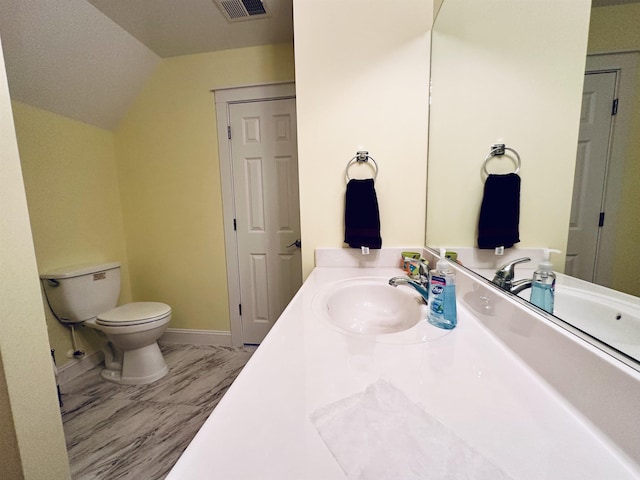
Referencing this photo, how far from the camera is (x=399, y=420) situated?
34cm

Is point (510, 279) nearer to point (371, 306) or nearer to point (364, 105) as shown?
point (371, 306)

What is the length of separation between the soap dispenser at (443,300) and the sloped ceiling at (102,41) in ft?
5.51

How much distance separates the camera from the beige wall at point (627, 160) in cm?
34

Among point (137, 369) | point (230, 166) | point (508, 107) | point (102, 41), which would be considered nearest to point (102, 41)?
point (102, 41)

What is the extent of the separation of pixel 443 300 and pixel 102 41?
226cm

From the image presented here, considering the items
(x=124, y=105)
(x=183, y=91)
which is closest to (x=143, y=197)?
(x=124, y=105)

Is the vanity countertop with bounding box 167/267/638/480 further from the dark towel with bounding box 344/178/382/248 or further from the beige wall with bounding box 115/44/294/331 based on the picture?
the beige wall with bounding box 115/44/294/331

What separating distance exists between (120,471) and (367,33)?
223cm

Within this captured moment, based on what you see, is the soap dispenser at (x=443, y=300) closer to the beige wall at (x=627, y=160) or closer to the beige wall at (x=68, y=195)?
the beige wall at (x=627, y=160)

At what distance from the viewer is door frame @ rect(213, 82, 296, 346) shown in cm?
174

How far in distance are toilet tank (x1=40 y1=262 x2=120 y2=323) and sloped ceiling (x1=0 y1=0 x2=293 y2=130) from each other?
1026mm

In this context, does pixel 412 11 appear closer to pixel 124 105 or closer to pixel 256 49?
pixel 256 49

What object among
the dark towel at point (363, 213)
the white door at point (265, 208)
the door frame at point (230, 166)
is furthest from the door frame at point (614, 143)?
the door frame at point (230, 166)

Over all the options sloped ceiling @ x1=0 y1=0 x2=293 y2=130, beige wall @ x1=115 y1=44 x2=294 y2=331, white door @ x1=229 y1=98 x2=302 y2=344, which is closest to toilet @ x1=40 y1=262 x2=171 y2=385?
beige wall @ x1=115 y1=44 x2=294 y2=331
